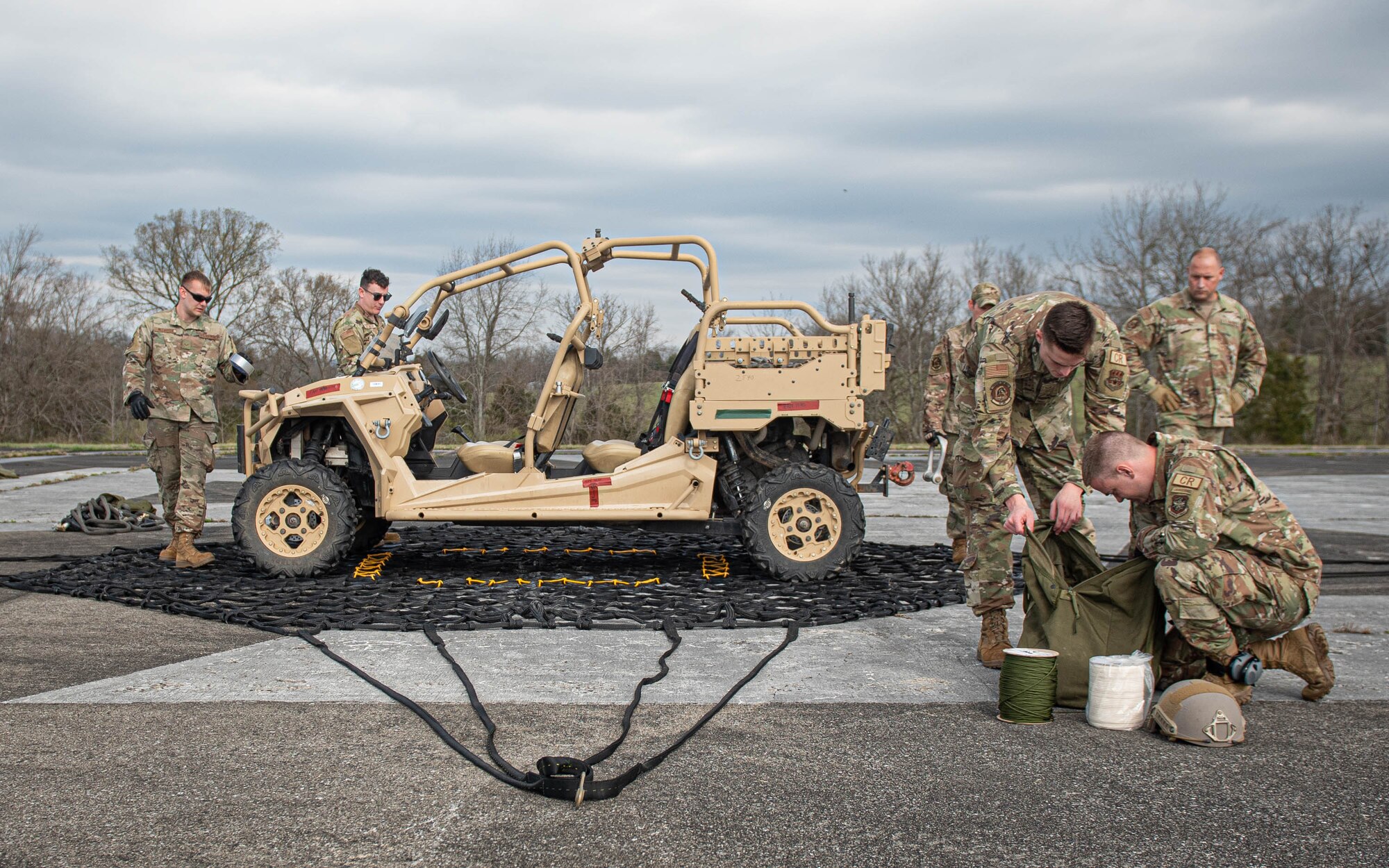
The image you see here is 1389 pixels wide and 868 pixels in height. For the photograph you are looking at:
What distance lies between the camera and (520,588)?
5934 millimetres

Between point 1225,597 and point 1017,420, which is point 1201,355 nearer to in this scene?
point 1017,420

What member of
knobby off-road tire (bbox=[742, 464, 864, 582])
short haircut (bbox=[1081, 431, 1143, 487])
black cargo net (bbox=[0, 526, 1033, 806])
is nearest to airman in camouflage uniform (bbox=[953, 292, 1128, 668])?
short haircut (bbox=[1081, 431, 1143, 487])

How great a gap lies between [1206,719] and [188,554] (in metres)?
6.05

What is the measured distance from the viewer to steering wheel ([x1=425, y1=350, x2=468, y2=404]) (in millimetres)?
6801

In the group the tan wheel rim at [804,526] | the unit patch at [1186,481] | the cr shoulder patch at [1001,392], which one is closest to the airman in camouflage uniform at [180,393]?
the tan wheel rim at [804,526]

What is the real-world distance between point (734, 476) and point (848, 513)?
774 millimetres

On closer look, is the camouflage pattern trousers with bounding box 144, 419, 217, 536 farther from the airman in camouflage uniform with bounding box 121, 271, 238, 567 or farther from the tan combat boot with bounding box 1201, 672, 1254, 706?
the tan combat boot with bounding box 1201, 672, 1254, 706

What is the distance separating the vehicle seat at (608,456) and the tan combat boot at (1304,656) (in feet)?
12.7

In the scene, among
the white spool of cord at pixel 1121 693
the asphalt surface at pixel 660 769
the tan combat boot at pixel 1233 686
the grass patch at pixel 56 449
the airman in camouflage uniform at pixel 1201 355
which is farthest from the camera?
the grass patch at pixel 56 449

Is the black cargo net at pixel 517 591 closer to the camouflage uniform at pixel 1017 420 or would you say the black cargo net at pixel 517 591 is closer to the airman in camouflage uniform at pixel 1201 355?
the camouflage uniform at pixel 1017 420

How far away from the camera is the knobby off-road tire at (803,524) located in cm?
610

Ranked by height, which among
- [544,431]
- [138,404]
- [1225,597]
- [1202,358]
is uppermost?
[1202,358]

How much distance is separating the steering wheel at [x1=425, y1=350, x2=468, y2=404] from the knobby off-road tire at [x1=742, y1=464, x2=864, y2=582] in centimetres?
214

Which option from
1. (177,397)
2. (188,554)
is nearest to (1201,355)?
(188,554)
